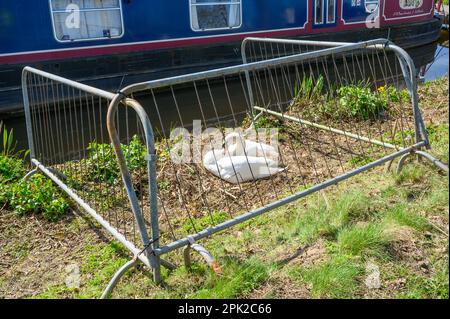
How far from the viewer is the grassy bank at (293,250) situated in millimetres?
A: 2602

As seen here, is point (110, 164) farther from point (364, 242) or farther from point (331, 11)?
point (331, 11)

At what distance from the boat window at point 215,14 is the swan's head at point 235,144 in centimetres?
482

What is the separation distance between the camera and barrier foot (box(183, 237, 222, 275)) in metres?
2.69

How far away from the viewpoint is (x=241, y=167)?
4.30 metres

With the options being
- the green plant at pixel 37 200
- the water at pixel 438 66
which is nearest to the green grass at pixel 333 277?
the green plant at pixel 37 200

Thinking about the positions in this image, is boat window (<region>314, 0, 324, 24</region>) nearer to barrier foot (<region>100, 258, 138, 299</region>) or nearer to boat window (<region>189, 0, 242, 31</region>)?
boat window (<region>189, 0, 242, 31</region>)

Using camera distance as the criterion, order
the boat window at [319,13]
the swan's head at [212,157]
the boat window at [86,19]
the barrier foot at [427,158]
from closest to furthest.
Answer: the barrier foot at [427,158] → the swan's head at [212,157] → the boat window at [86,19] → the boat window at [319,13]

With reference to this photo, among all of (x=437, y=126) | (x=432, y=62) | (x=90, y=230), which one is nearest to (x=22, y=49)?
(x=90, y=230)

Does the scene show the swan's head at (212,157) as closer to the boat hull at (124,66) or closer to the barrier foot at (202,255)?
the barrier foot at (202,255)

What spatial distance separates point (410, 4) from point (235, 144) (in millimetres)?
11365

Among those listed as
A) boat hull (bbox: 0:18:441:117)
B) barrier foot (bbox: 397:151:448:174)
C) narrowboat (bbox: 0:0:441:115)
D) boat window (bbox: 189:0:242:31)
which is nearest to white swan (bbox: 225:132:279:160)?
barrier foot (bbox: 397:151:448:174)

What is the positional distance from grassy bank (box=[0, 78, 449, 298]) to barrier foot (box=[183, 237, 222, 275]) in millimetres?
52

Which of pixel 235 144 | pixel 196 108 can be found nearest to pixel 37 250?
pixel 235 144
